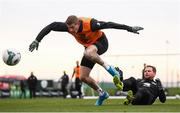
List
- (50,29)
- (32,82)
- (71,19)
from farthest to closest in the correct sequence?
1. (32,82)
2. (50,29)
3. (71,19)

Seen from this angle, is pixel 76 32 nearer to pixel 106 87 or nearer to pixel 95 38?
pixel 95 38

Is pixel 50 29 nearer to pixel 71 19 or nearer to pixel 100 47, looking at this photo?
pixel 71 19

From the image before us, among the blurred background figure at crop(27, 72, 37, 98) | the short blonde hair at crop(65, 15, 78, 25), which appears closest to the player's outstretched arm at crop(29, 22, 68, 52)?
the short blonde hair at crop(65, 15, 78, 25)

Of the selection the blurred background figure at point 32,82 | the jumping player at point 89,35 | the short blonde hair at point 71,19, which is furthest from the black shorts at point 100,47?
the blurred background figure at point 32,82

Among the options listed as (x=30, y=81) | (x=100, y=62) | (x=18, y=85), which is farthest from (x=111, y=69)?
(x=18, y=85)

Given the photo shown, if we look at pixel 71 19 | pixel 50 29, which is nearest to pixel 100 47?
pixel 71 19

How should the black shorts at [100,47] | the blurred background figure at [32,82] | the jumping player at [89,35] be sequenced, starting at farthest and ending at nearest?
the blurred background figure at [32,82] < the black shorts at [100,47] < the jumping player at [89,35]

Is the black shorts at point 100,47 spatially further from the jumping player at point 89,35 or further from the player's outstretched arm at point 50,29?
the player's outstretched arm at point 50,29

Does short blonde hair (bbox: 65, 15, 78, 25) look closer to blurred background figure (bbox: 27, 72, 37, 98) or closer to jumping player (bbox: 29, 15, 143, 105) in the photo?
jumping player (bbox: 29, 15, 143, 105)

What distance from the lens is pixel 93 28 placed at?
44.1 feet

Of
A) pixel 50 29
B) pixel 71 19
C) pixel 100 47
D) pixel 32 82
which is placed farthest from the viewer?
pixel 32 82

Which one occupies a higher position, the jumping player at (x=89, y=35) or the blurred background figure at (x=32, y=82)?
the jumping player at (x=89, y=35)

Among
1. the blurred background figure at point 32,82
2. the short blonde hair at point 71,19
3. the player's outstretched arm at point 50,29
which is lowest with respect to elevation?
the blurred background figure at point 32,82

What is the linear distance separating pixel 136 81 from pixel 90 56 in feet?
3.70
